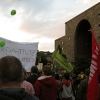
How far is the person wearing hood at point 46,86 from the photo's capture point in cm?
529

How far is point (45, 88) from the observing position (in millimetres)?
5406

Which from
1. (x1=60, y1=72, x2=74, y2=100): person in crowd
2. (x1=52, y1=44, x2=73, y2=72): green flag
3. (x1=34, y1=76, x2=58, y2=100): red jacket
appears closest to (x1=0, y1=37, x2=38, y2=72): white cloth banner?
(x1=52, y1=44, x2=73, y2=72): green flag

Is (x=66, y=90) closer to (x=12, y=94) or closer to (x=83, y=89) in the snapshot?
(x=83, y=89)

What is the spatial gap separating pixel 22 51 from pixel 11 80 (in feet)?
17.9

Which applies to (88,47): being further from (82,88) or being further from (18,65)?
(18,65)

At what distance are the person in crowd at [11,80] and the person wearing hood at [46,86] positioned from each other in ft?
10.9

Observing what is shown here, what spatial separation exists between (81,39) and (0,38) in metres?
34.3

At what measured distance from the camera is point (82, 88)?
5.66m

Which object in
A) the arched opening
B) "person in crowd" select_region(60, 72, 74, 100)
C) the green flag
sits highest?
the arched opening

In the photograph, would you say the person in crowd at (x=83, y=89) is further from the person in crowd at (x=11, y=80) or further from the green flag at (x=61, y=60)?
the person in crowd at (x=11, y=80)

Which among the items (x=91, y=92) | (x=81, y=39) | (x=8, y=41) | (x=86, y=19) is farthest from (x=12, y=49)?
(x=81, y=39)

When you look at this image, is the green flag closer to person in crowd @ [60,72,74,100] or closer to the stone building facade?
person in crowd @ [60,72,74,100]

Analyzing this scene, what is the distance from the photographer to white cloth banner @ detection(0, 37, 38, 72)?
7.12 meters

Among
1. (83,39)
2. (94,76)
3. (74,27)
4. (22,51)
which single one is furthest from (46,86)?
(83,39)
